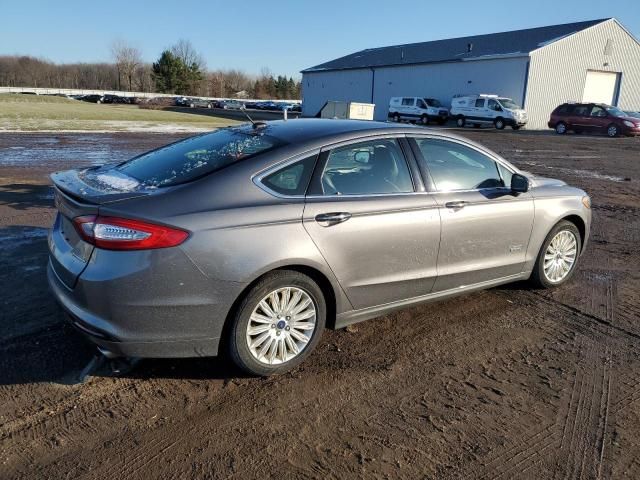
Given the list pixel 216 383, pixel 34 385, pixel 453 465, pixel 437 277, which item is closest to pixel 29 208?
pixel 34 385

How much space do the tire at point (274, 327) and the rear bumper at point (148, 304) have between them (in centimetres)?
13

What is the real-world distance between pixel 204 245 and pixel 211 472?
3.88 feet

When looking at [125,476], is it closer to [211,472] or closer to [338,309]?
[211,472]

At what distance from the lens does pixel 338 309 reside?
144 inches

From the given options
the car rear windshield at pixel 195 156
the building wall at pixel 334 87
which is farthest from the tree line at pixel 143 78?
the car rear windshield at pixel 195 156

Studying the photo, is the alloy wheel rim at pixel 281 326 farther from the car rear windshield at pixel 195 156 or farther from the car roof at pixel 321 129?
the car roof at pixel 321 129

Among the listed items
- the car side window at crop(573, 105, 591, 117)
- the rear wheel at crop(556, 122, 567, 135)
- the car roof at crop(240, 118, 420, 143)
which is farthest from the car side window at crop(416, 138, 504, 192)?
the rear wheel at crop(556, 122, 567, 135)

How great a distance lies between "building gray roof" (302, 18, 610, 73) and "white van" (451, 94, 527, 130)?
16.3 feet

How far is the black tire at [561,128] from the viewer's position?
1250 inches

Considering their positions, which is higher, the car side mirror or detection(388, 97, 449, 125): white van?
detection(388, 97, 449, 125): white van

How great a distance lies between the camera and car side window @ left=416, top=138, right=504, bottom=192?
418 centimetres

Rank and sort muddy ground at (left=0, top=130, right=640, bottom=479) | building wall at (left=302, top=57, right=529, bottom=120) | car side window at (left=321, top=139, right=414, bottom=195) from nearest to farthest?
muddy ground at (left=0, top=130, right=640, bottom=479) → car side window at (left=321, top=139, right=414, bottom=195) → building wall at (left=302, top=57, right=529, bottom=120)

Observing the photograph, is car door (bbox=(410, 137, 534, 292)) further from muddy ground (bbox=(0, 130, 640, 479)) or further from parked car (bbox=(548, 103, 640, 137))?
parked car (bbox=(548, 103, 640, 137))

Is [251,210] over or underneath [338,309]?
over
